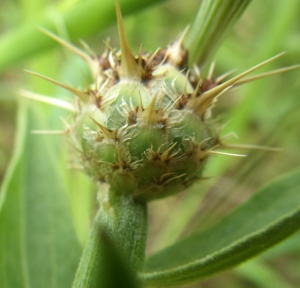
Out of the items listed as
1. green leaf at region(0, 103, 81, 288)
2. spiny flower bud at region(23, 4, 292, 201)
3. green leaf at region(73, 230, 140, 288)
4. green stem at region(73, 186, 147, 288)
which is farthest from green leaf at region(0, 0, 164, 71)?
green leaf at region(73, 230, 140, 288)

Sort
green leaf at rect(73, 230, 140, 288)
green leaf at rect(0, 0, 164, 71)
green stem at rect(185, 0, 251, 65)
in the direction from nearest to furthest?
green leaf at rect(73, 230, 140, 288)
green stem at rect(185, 0, 251, 65)
green leaf at rect(0, 0, 164, 71)

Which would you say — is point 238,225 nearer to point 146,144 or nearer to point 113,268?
point 146,144

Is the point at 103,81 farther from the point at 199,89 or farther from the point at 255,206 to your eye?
the point at 255,206

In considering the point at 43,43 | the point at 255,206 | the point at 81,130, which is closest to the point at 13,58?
the point at 43,43

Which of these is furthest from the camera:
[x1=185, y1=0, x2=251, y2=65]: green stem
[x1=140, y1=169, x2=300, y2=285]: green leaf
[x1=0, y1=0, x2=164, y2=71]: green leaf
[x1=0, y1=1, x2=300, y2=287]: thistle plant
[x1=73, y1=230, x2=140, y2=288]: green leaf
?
[x1=0, y1=0, x2=164, y2=71]: green leaf

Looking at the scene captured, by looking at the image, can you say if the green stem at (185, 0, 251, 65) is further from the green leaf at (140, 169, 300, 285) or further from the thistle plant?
the green leaf at (140, 169, 300, 285)

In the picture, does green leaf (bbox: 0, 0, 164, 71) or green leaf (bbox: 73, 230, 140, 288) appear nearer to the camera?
green leaf (bbox: 73, 230, 140, 288)

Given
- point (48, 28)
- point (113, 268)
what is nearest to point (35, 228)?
point (113, 268)
